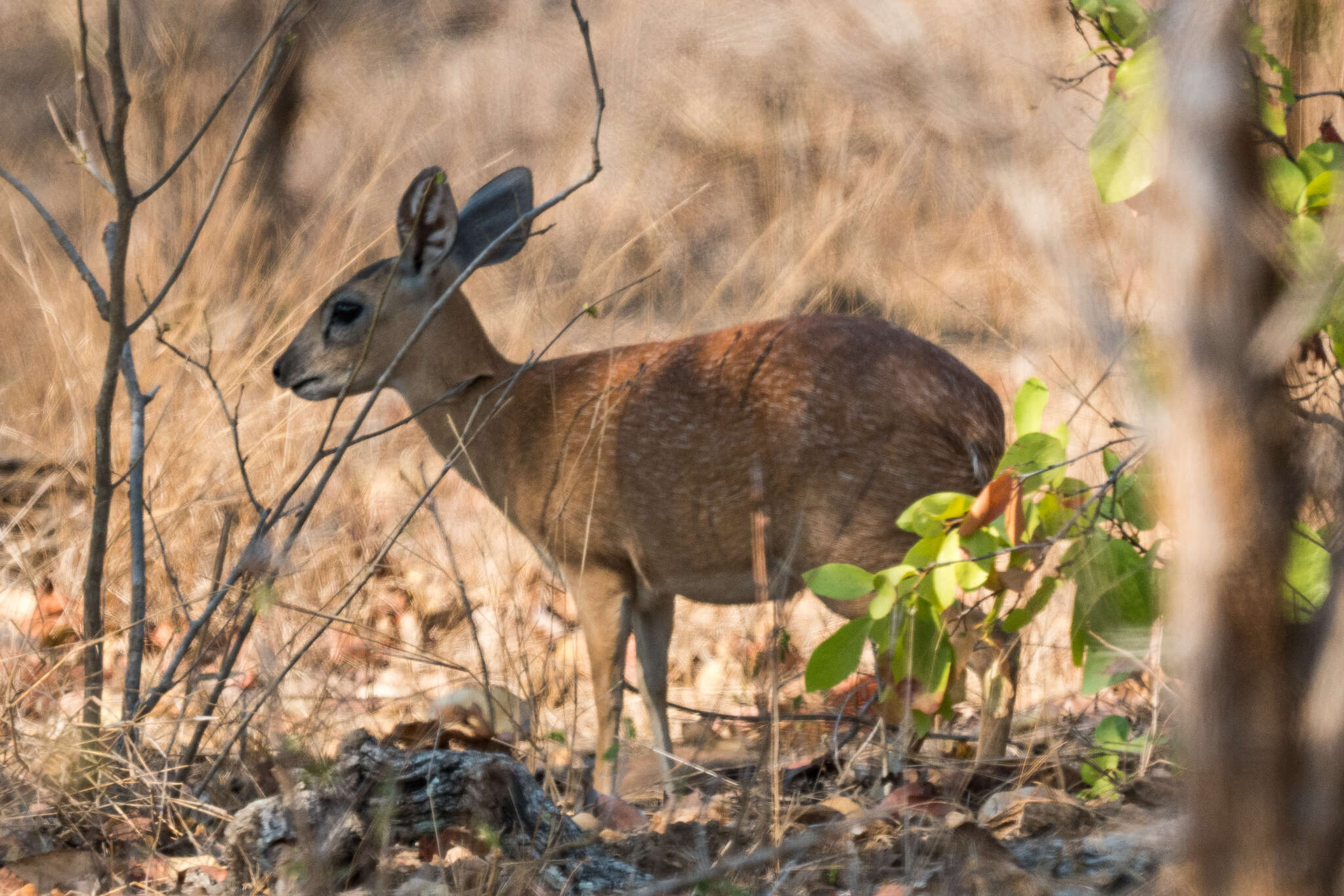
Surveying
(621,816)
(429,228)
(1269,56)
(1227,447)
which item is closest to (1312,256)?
(1227,447)

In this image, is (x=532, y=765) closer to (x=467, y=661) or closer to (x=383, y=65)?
(x=467, y=661)

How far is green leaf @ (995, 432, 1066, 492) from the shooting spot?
103 inches

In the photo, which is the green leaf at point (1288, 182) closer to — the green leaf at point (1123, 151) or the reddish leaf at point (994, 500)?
the green leaf at point (1123, 151)

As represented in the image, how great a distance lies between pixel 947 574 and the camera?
2.57m

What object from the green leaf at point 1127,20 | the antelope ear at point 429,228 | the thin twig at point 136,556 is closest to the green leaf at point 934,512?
the green leaf at point 1127,20

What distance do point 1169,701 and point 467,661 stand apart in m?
2.91

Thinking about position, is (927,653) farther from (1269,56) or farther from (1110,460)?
(1269,56)

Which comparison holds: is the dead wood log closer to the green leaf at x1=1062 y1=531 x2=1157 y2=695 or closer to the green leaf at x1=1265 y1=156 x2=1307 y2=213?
the green leaf at x1=1062 y1=531 x2=1157 y2=695

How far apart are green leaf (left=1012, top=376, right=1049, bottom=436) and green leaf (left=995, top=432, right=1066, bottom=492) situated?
49mm

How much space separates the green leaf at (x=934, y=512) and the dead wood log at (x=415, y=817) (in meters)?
0.87

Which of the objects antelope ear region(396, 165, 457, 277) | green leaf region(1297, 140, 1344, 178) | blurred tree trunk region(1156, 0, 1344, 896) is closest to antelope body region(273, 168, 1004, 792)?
antelope ear region(396, 165, 457, 277)

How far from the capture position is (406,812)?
2.65 metres

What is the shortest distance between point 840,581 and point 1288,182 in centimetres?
107

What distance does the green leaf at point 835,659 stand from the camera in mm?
2525
